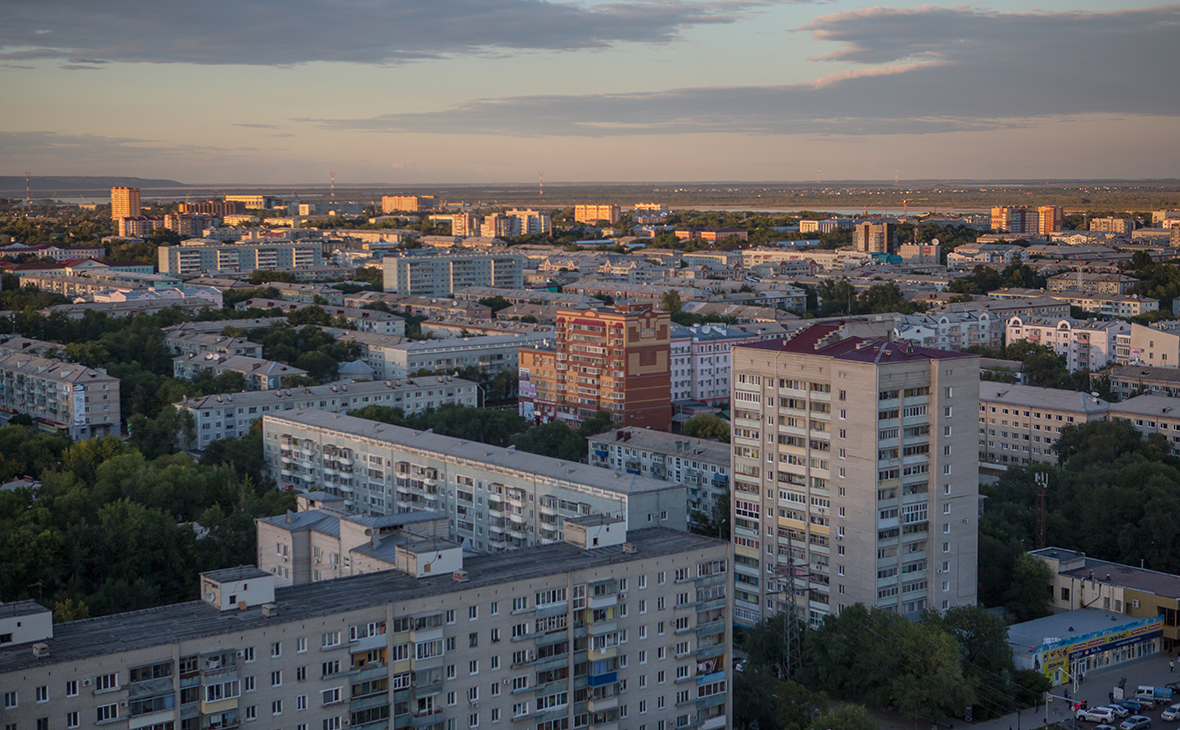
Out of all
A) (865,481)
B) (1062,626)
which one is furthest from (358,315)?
(1062,626)

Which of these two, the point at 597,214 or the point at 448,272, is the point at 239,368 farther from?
the point at 597,214

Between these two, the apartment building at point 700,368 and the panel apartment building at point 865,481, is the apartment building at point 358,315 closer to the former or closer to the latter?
the apartment building at point 700,368

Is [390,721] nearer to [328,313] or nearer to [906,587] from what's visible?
[906,587]

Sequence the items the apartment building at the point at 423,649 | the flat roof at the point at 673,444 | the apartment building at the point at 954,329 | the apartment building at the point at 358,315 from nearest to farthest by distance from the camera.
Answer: the apartment building at the point at 423,649 < the flat roof at the point at 673,444 < the apartment building at the point at 954,329 < the apartment building at the point at 358,315

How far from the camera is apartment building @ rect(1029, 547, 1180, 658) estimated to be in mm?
14398

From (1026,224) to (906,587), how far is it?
77153 mm

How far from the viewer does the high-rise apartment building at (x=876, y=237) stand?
71500 mm

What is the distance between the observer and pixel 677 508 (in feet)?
49.7

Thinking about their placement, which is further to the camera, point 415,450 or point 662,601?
point 415,450

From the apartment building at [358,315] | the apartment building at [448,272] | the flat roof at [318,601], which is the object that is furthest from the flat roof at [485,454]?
the apartment building at [448,272]

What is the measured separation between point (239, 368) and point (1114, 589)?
1999 centimetres

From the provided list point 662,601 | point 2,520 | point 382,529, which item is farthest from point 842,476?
point 2,520

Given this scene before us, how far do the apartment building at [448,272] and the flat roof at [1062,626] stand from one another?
124 ft

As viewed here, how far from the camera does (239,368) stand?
1118 inches
